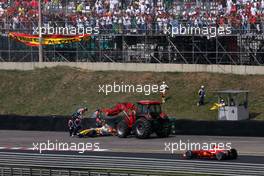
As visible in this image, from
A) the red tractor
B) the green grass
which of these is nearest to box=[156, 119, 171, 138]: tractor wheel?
the red tractor

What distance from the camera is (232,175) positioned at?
2341 centimetres

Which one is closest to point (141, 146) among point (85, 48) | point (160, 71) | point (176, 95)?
point (176, 95)

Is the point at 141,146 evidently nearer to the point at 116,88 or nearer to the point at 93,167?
the point at 93,167

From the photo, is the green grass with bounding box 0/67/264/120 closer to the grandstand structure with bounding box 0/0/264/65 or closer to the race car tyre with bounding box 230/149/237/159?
the grandstand structure with bounding box 0/0/264/65

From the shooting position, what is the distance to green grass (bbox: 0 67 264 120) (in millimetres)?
40125

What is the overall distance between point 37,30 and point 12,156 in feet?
56.5

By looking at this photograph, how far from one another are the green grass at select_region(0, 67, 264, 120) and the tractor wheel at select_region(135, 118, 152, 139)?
13.8 ft

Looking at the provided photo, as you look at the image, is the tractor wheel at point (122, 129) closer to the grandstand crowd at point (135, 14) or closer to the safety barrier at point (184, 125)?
the safety barrier at point (184, 125)

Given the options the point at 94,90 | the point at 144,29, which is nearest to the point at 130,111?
the point at 94,90

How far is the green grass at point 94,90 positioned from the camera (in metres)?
40.1
